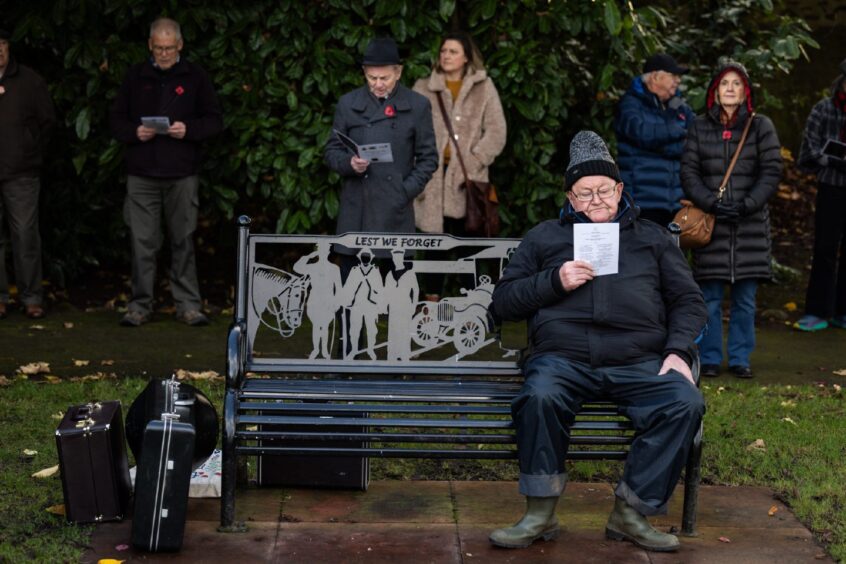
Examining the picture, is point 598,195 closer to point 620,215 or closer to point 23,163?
point 620,215

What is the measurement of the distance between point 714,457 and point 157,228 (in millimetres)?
4823

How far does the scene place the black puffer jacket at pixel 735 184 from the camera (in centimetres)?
870

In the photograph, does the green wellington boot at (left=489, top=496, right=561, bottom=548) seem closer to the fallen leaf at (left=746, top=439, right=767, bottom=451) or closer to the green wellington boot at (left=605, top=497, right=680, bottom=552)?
the green wellington boot at (left=605, top=497, right=680, bottom=552)

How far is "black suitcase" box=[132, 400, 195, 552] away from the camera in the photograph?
5.37 meters

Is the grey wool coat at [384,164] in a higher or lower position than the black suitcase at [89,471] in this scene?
higher

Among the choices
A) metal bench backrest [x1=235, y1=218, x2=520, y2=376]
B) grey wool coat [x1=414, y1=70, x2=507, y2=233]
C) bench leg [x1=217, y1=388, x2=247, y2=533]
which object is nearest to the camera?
bench leg [x1=217, y1=388, x2=247, y2=533]

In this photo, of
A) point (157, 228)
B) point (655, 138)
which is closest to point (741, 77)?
point (655, 138)

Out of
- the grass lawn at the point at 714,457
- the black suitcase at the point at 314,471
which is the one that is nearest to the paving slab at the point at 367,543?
the black suitcase at the point at 314,471

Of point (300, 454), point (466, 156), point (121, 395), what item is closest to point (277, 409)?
point (300, 454)

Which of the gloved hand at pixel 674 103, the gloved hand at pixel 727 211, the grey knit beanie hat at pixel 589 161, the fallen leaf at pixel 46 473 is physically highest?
the gloved hand at pixel 674 103

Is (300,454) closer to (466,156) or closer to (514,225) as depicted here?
(466,156)

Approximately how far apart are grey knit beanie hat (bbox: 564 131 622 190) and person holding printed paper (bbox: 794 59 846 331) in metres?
4.40

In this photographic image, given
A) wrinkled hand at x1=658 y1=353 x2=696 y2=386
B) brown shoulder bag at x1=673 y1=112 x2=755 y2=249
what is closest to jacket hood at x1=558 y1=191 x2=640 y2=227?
wrinkled hand at x1=658 y1=353 x2=696 y2=386

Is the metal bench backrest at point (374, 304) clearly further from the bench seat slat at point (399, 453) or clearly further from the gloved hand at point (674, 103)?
Answer: the gloved hand at point (674, 103)
